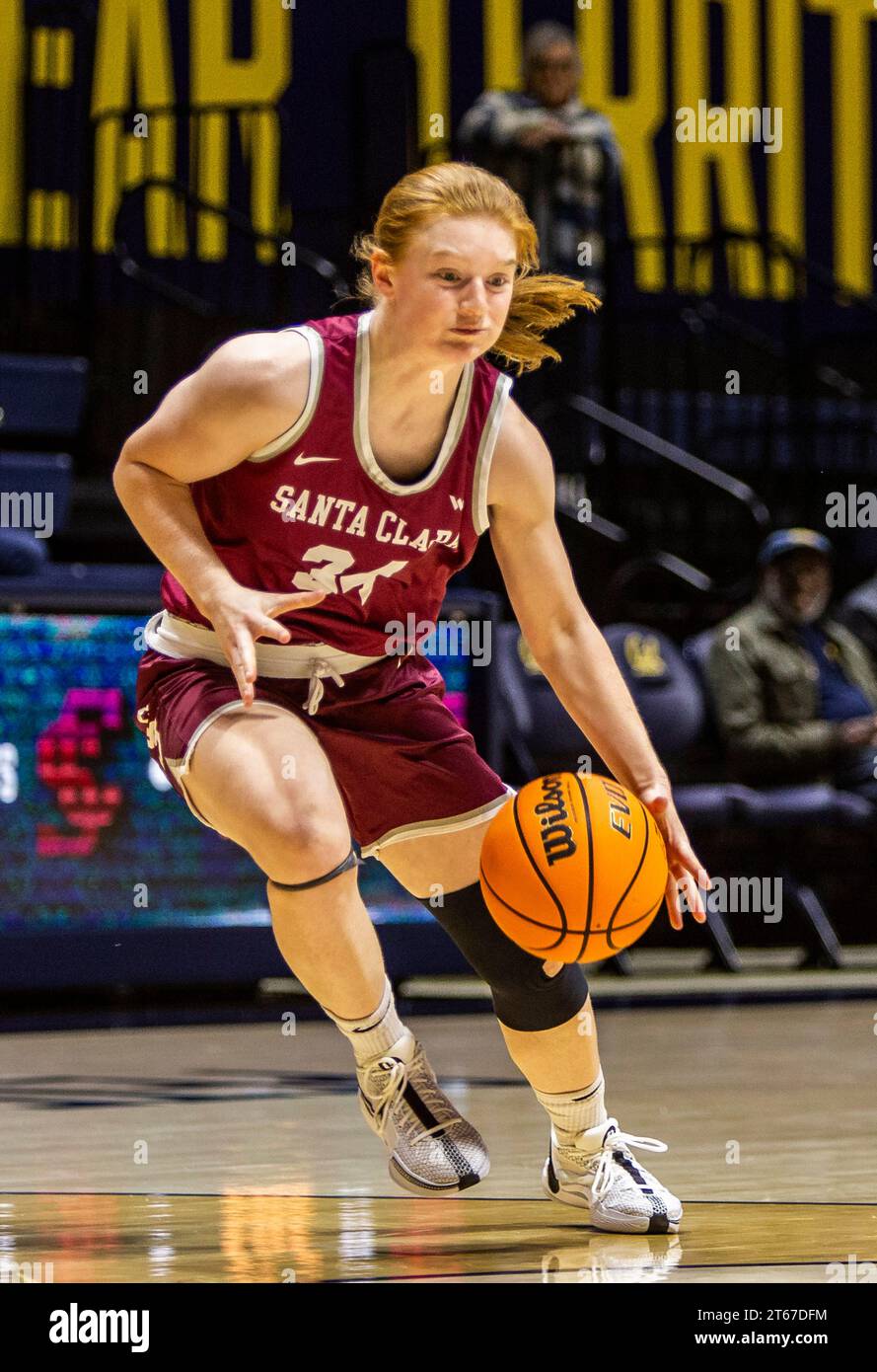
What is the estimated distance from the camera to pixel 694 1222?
402 cm

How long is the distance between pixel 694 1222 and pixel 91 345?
6748 millimetres

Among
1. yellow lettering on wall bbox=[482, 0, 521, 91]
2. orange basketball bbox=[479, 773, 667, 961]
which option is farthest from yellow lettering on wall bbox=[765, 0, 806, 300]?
orange basketball bbox=[479, 773, 667, 961]

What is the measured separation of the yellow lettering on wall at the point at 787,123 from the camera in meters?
13.0

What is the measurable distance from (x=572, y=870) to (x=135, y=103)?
8.18 meters

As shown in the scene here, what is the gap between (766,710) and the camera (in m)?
9.46

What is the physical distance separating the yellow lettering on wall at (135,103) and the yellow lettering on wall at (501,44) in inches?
68.7

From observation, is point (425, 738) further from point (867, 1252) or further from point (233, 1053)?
point (233, 1053)

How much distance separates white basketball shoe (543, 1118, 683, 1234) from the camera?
392 centimetres

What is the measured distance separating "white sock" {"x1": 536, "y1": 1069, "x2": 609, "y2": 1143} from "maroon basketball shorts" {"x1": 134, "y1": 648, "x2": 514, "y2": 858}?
20.3 inches

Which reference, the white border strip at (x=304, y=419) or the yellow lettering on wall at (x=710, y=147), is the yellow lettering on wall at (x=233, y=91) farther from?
the white border strip at (x=304, y=419)

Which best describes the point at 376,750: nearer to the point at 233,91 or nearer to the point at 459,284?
the point at 459,284

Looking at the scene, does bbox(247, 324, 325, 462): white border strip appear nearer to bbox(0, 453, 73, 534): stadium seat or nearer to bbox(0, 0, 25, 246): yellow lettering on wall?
bbox(0, 453, 73, 534): stadium seat

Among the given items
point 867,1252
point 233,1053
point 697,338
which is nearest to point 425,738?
point 867,1252

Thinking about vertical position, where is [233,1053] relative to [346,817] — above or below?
below
